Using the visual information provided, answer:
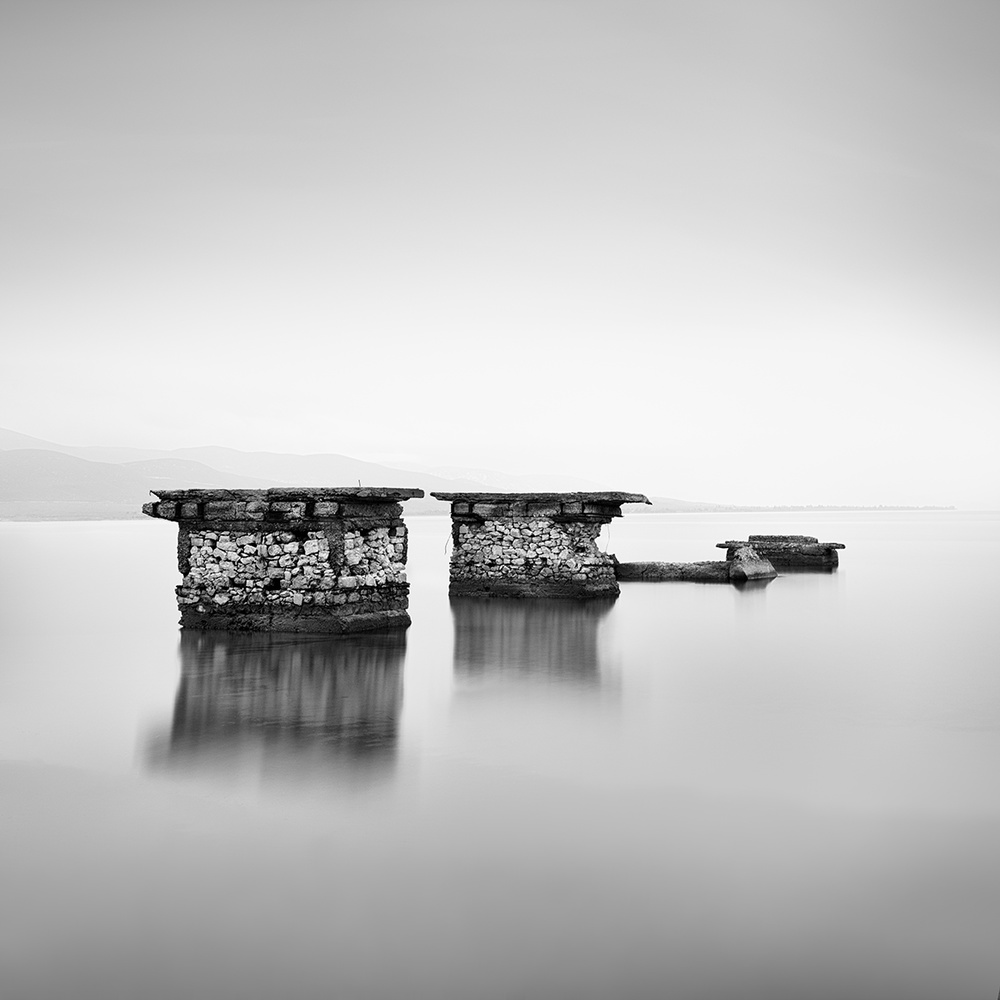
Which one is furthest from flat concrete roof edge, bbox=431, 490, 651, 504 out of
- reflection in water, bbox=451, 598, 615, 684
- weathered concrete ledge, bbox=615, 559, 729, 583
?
weathered concrete ledge, bbox=615, 559, 729, 583

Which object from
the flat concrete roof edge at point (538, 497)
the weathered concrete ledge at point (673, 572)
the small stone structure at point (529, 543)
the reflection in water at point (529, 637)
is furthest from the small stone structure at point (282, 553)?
the weathered concrete ledge at point (673, 572)

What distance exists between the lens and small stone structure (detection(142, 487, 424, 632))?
9789mm

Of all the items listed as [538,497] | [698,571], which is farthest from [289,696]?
[698,571]

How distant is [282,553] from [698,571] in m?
12.1

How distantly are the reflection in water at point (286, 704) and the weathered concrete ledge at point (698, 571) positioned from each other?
10.2 meters

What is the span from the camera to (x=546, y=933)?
3.13 metres

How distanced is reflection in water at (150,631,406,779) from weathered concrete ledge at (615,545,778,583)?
33.5 ft

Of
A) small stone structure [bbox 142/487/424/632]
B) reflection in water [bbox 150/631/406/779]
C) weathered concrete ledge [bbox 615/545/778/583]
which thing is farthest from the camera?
weathered concrete ledge [bbox 615/545/778/583]

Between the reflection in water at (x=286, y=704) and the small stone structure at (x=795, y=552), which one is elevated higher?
the small stone structure at (x=795, y=552)

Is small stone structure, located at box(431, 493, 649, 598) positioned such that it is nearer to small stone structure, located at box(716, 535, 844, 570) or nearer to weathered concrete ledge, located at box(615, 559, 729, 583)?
weathered concrete ledge, located at box(615, 559, 729, 583)

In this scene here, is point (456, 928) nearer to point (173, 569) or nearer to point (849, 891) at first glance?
point (849, 891)

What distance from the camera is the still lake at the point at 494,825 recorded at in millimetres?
2975

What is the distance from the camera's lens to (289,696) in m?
7.04

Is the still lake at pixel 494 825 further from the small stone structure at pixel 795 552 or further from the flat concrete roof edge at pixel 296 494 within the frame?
the small stone structure at pixel 795 552
